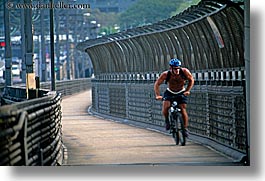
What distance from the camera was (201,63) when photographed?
19984mm

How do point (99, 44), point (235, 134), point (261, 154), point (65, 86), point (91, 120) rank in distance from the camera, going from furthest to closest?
point (65, 86)
point (99, 44)
point (91, 120)
point (235, 134)
point (261, 154)

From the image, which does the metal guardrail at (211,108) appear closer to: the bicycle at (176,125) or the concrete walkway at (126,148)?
the concrete walkway at (126,148)

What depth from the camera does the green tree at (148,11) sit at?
18.9 metres

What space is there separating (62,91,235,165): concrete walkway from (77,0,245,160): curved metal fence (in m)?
0.54

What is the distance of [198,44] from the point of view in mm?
19812

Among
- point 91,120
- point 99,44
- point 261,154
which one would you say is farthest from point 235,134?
point 99,44

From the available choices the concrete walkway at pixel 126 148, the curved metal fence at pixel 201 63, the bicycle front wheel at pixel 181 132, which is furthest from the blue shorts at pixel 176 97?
the curved metal fence at pixel 201 63

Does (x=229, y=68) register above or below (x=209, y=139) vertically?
above

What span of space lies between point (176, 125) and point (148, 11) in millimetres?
3204

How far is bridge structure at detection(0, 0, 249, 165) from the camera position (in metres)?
14.7

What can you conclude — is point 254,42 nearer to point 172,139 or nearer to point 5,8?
point 172,139

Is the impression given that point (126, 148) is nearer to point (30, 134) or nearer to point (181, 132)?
point (181, 132)

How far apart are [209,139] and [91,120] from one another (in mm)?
6133

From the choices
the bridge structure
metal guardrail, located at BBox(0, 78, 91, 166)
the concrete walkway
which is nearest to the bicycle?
the concrete walkway
